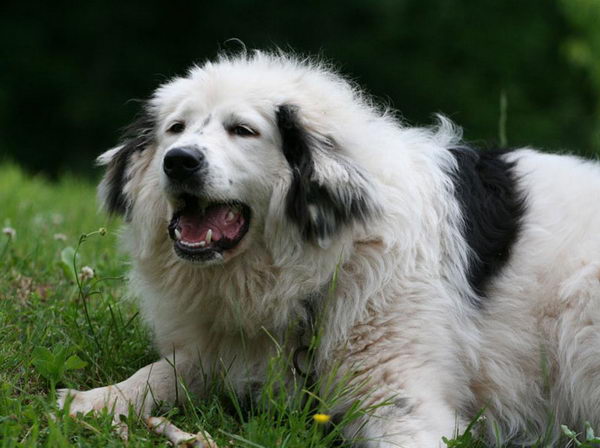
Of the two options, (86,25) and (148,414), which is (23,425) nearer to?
(148,414)

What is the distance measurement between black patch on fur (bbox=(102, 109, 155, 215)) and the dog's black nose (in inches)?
→ 23.4

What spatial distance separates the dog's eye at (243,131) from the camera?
417 cm

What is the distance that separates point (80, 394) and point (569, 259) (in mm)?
2288

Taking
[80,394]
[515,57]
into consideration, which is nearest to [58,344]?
[80,394]

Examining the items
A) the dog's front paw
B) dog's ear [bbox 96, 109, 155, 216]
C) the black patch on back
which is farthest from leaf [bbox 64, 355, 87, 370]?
the black patch on back

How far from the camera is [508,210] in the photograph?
441 centimetres

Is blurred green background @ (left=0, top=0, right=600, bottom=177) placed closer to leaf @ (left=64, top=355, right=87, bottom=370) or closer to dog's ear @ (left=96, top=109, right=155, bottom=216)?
dog's ear @ (left=96, top=109, right=155, bottom=216)

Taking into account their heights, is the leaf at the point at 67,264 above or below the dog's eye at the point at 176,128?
below

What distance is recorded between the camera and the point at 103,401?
3.88m

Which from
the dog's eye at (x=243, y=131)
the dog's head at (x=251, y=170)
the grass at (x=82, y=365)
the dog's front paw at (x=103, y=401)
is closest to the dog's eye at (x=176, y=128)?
the dog's head at (x=251, y=170)

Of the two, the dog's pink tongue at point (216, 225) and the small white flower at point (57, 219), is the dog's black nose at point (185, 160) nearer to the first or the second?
the dog's pink tongue at point (216, 225)

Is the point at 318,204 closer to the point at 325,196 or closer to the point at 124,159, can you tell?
the point at 325,196

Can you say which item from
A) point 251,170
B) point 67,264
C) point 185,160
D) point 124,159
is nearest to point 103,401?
point 185,160

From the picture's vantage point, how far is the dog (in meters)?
4.00
